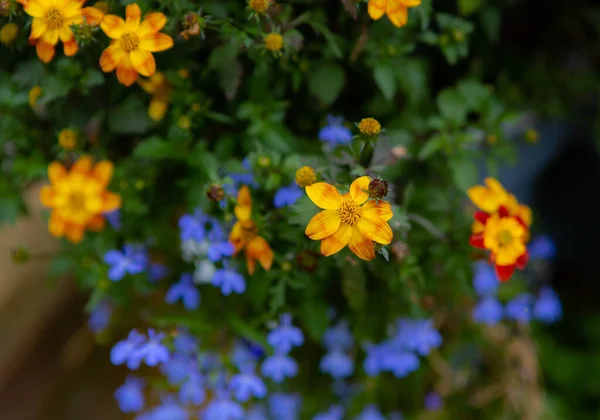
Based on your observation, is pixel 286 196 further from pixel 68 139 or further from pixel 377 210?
pixel 68 139

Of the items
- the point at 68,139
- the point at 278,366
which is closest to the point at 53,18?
the point at 68,139

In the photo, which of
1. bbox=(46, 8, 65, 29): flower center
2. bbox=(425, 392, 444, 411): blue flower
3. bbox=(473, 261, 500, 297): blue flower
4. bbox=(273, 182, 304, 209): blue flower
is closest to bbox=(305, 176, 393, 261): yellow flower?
bbox=(273, 182, 304, 209): blue flower

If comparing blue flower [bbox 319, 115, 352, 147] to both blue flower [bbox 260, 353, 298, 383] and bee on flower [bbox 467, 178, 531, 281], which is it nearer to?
bee on flower [bbox 467, 178, 531, 281]

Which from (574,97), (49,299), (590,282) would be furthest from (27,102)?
(590,282)

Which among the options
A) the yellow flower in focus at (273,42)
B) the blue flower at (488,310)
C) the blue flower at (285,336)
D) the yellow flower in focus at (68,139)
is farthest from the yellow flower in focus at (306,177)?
the blue flower at (488,310)

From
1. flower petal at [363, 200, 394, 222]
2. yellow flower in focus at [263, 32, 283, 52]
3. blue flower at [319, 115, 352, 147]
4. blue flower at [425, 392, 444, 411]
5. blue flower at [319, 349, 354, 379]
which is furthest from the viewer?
blue flower at [425, 392, 444, 411]

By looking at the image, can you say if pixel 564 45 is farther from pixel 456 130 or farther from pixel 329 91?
pixel 329 91

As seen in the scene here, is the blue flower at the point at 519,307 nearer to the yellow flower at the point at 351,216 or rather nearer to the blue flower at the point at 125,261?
the yellow flower at the point at 351,216
